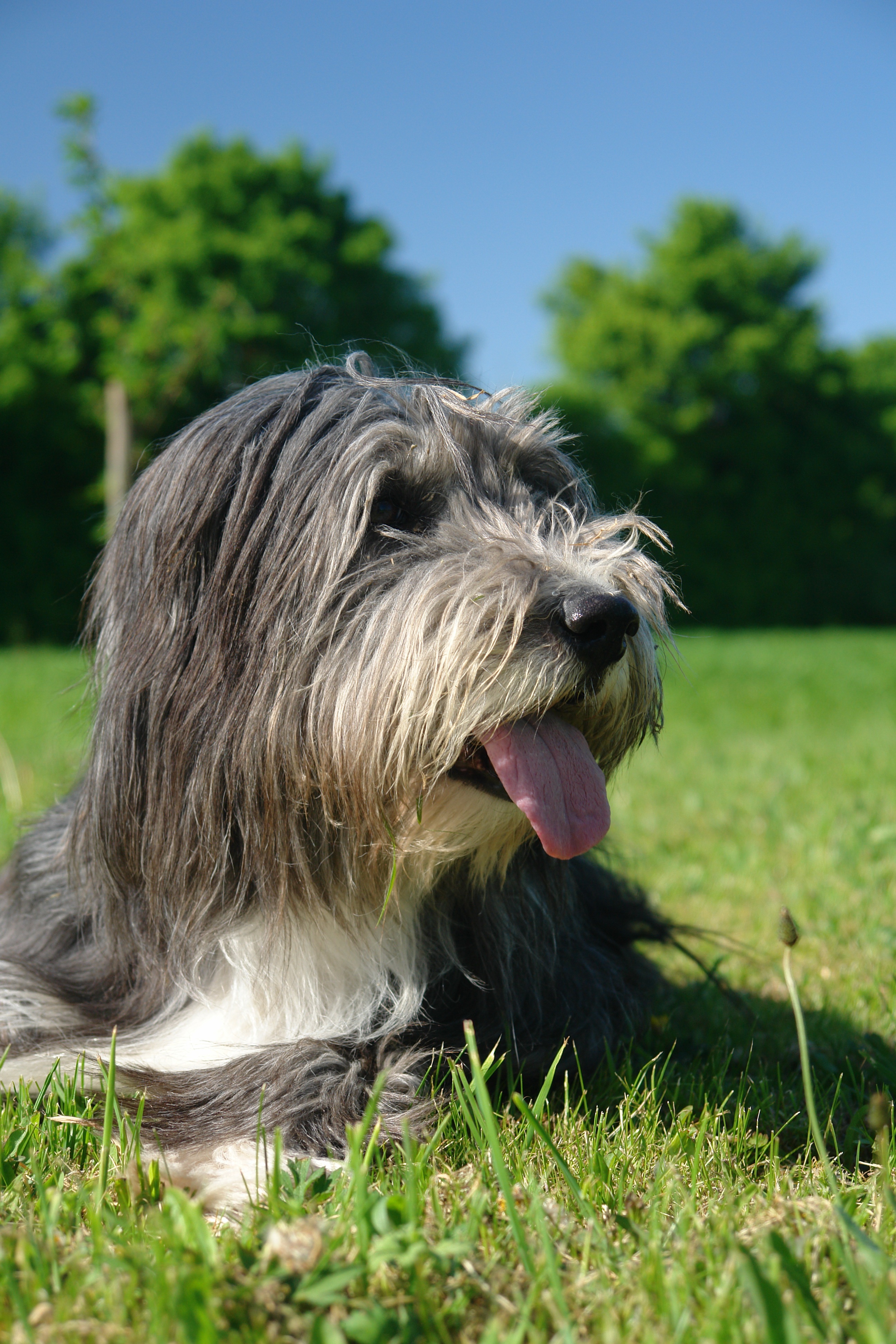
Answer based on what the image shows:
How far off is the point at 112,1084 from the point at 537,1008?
0.99 m

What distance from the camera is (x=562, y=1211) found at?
1.69m

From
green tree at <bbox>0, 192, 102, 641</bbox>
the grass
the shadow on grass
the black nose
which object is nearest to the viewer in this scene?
the grass

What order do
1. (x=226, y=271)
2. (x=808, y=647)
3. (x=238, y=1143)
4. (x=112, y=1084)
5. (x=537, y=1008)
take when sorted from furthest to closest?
(x=226, y=271), (x=808, y=647), (x=537, y=1008), (x=238, y=1143), (x=112, y=1084)

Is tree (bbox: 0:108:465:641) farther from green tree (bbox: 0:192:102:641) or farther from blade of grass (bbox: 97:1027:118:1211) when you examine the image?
blade of grass (bbox: 97:1027:118:1211)

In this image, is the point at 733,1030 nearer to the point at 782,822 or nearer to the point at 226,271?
the point at 782,822

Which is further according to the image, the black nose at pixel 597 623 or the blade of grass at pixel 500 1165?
the black nose at pixel 597 623

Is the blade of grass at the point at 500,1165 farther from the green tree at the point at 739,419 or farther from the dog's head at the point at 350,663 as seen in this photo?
the green tree at the point at 739,419

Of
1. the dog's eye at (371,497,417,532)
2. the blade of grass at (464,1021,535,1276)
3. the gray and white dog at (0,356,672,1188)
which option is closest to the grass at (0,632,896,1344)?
the blade of grass at (464,1021,535,1276)

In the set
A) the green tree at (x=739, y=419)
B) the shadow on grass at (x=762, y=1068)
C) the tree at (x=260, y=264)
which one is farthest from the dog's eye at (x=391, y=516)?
the green tree at (x=739, y=419)

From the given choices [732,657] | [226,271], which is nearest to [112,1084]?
[732,657]

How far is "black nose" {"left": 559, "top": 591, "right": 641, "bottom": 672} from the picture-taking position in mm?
2000

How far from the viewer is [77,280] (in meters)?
13.4

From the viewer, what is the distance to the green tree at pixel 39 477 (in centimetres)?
2086

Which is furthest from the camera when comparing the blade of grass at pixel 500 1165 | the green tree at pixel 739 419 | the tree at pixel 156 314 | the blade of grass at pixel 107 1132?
the green tree at pixel 739 419
